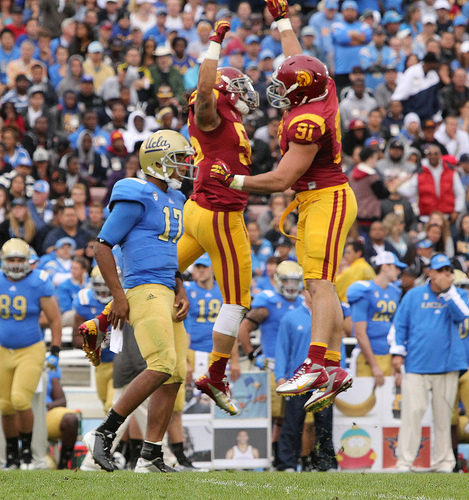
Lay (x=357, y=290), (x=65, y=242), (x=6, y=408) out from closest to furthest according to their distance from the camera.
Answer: (x=6, y=408), (x=357, y=290), (x=65, y=242)

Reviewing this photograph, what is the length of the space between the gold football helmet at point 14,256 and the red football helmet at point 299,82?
13.9 feet

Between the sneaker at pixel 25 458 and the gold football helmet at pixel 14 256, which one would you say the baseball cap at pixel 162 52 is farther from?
the sneaker at pixel 25 458

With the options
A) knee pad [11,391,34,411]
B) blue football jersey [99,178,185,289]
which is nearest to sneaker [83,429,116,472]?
blue football jersey [99,178,185,289]

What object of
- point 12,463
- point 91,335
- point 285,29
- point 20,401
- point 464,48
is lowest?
point 12,463

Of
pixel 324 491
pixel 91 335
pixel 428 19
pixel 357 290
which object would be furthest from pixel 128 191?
pixel 428 19

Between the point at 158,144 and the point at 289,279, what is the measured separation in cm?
403

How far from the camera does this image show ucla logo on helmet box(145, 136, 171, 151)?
7.40 meters

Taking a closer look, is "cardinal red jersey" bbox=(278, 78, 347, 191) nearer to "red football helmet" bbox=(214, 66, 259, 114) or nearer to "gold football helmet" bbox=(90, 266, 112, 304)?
"red football helmet" bbox=(214, 66, 259, 114)

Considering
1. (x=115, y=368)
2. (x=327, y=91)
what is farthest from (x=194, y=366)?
(x=327, y=91)

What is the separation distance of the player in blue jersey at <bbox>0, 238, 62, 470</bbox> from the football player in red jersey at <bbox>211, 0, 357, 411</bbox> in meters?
3.95

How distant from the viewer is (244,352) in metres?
11.4

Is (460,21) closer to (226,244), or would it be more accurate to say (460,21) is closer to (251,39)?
(251,39)

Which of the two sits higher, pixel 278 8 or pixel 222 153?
pixel 278 8

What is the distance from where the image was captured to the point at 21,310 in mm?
10242
